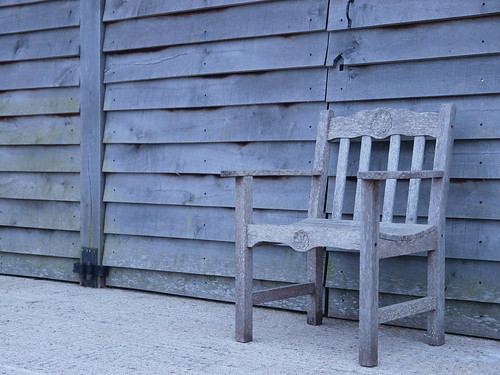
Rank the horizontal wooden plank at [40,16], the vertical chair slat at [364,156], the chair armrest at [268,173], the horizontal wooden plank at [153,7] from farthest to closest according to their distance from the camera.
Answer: the horizontal wooden plank at [40,16], the horizontal wooden plank at [153,7], the vertical chair slat at [364,156], the chair armrest at [268,173]

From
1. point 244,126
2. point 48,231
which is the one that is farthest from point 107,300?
point 244,126

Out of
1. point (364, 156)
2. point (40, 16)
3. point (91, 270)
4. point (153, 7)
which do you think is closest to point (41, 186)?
point (91, 270)

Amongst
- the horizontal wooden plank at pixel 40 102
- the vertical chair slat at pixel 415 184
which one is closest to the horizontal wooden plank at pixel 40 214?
the horizontal wooden plank at pixel 40 102

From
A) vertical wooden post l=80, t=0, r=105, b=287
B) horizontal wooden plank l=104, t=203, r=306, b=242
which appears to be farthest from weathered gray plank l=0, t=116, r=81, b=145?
horizontal wooden plank l=104, t=203, r=306, b=242

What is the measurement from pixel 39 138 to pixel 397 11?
2082 mm

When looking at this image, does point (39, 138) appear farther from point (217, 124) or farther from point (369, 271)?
point (369, 271)

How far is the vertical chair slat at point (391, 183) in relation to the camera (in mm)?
2809

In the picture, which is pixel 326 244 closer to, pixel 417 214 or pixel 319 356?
pixel 319 356

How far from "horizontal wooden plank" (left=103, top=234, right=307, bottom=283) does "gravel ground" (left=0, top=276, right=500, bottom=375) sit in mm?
161

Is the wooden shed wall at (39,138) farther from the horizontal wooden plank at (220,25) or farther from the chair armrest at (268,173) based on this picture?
the chair armrest at (268,173)

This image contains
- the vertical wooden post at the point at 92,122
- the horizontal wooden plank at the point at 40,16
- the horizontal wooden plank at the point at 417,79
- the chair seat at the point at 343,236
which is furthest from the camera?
the horizontal wooden plank at the point at 40,16

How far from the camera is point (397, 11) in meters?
2.95

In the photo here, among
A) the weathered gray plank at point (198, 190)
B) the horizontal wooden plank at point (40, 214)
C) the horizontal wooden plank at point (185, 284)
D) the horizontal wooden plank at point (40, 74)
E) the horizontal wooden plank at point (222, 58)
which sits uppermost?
the horizontal wooden plank at point (222, 58)

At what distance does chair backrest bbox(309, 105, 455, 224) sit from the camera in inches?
106
